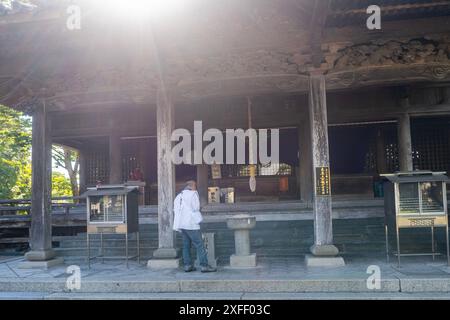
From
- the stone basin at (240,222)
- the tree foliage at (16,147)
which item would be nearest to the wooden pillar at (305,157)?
the stone basin at (240,222)

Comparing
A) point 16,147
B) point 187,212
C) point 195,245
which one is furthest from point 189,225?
point 16,147

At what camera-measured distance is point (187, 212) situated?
7.96 meters

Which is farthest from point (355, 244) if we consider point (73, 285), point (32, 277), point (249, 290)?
point (32, 277)

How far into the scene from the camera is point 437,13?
25.3 ft

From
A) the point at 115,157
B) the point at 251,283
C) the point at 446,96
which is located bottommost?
the point at 251,283

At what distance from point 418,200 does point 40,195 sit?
26.5 feet

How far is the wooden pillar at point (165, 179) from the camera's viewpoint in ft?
29.0

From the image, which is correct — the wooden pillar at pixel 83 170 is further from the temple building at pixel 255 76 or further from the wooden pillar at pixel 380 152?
the wooden pillar at pixel 380 152

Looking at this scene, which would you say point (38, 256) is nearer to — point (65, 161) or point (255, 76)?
point (255, 76)

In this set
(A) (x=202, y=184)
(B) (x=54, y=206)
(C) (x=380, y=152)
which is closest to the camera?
(A) (x=202, y=184)

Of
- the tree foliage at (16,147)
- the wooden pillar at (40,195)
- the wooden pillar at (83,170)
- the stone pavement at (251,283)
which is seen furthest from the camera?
the tree foliage at (16,147)

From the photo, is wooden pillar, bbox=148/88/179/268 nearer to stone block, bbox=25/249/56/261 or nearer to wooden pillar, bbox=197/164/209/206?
stone block, bbox=25/249/56/261

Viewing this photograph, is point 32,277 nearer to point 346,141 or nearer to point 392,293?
point 392,293

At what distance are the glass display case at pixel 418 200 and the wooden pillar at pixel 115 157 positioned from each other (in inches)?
360
